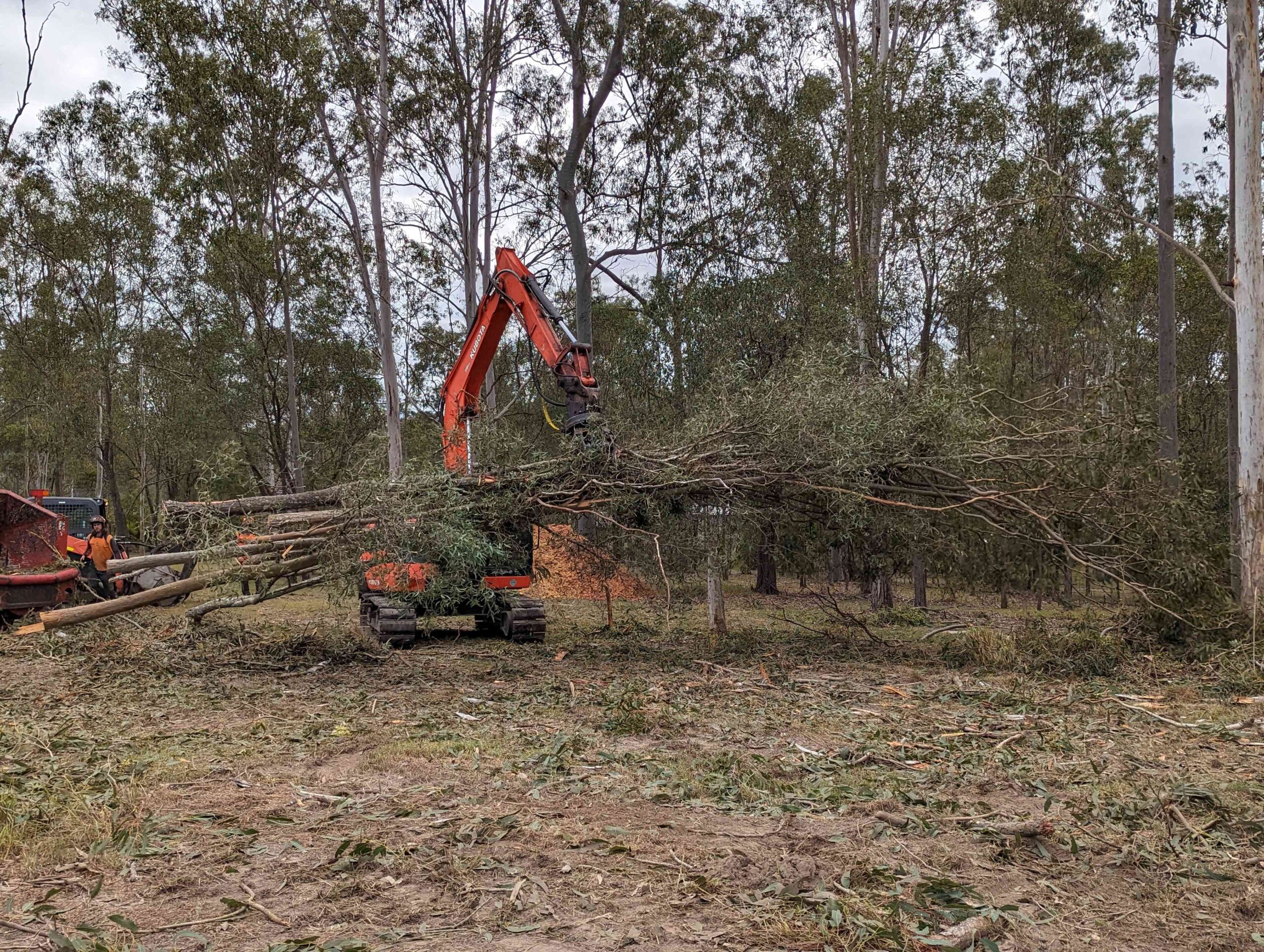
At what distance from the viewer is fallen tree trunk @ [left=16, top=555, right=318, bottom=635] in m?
9.20

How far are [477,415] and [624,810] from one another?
24.0ft

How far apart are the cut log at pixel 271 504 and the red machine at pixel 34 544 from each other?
3096mm

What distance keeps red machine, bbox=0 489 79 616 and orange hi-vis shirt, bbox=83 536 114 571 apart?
34cm

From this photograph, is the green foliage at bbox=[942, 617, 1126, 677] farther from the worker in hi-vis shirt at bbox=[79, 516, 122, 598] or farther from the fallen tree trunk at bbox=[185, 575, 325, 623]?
the worker in hi-vis shirt at bbox=[79, 516, 122, 598]

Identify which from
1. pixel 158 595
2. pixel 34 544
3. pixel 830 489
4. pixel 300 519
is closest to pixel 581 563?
pixel 300 519

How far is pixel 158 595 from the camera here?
940 cm

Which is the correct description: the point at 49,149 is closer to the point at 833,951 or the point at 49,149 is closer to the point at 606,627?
the point at 606,627

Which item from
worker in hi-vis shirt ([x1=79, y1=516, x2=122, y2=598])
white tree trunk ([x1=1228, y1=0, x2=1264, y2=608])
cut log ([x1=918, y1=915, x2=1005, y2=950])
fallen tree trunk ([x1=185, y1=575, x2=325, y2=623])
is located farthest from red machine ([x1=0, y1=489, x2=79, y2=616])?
white tree trunk ([x1=1228, y1=0, x2=1264, y2=608])

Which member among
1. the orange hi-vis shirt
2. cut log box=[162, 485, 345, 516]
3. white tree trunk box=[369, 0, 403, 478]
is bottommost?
the orange hi-vis shirt

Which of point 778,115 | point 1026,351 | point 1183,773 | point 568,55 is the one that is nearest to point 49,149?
point 568,55

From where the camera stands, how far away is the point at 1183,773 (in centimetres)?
538

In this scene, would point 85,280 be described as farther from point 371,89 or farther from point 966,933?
point 966,933

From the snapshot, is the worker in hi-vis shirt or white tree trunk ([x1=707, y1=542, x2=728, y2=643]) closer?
white tree trunk ([x1=707, y1=542, x2=728, y2=643])

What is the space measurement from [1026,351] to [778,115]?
11567 mm
